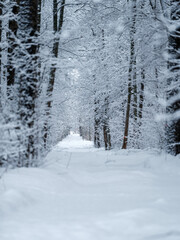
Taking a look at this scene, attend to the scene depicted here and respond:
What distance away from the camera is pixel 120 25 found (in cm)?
739

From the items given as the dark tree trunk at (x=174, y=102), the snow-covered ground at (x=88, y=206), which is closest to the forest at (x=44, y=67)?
the dark tree trunk at (x=174, y=102)

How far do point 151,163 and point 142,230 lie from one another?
3149mm

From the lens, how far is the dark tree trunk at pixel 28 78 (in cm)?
402

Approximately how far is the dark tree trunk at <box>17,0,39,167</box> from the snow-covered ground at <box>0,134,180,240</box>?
2.30 ft

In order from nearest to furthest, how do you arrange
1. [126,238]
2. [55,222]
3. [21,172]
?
[126,238], [55,222], [21,172]

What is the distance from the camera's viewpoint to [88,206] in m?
2.47

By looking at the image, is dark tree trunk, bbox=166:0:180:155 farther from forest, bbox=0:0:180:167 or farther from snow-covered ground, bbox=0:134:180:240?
snow-covered ground, bbox=0:134:180:240

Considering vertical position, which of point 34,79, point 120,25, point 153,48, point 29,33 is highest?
point 120,25

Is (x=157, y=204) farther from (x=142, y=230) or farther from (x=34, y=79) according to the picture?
(x=34, y=79)

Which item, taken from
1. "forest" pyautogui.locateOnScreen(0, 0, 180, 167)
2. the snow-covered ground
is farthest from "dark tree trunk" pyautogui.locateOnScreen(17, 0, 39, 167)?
the snow-covered ground

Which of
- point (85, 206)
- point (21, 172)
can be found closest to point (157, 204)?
point (85, 206)

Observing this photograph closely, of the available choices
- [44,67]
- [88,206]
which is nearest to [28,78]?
[44,67]

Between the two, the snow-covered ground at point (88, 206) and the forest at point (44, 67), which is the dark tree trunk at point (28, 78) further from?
the snow-covered ground at point (88, 206)

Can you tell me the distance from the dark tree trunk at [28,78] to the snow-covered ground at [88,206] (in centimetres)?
70
